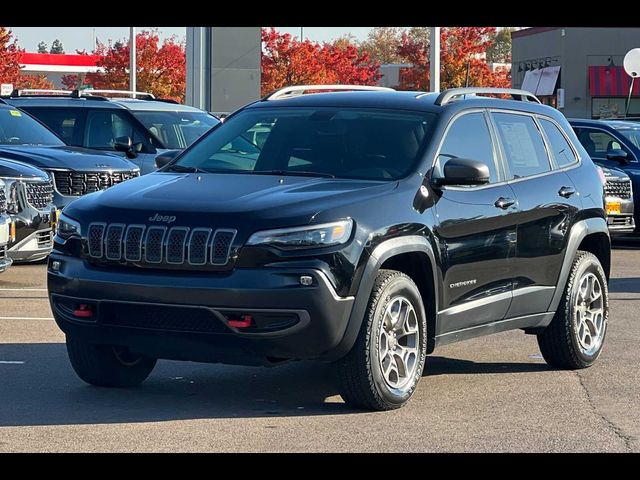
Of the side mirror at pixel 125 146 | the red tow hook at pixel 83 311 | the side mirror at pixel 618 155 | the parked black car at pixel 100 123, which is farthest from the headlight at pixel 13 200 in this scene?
the side mirror at pixel 618 155

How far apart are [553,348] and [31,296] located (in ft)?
18.3

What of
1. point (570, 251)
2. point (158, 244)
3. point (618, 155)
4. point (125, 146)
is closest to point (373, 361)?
point (158, 244)

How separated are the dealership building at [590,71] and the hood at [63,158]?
124 feet

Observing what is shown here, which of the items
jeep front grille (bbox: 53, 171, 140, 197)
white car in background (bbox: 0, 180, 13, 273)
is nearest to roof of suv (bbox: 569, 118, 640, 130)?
jeep front grille (bbox: 53, 171, 140, 197)

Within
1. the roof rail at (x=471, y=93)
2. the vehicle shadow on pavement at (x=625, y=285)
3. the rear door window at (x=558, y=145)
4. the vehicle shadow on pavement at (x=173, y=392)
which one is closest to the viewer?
the vehicle shadow on pavement at (x=173, y=392)

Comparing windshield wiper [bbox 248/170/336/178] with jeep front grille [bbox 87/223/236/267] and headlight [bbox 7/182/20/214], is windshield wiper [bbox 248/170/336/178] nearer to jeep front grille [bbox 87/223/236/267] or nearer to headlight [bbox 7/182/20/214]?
jeep front grille [bbox 87/223/236/267]

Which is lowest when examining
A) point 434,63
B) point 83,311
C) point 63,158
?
point 83,311

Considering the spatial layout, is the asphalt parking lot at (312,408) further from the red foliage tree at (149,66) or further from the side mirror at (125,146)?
the red foliage tree at (149,66)

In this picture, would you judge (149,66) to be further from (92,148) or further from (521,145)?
(521,145)

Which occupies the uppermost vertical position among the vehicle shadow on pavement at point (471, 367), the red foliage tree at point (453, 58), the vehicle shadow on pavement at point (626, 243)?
the red foliage tree at point (453, 58)

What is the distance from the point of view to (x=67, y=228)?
7633 millimetres

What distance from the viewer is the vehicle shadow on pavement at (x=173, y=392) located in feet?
24.2

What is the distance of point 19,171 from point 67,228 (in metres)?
6.28
